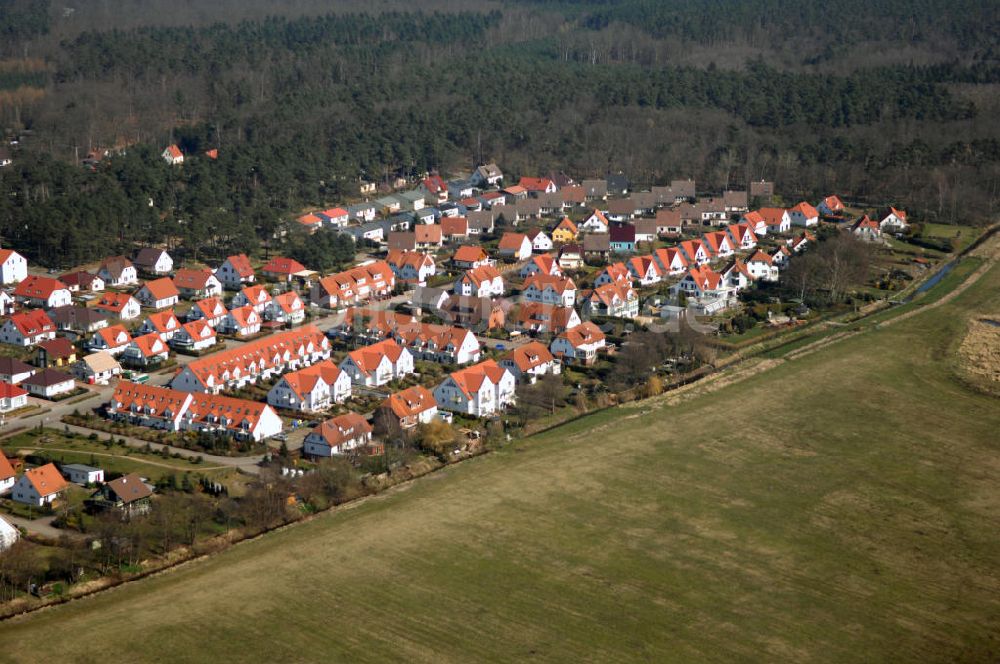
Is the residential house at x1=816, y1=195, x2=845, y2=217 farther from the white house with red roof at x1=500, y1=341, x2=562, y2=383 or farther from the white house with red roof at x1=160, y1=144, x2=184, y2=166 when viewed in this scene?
the white house with red roof at x1=160, y1=144, x2=184, y2=166

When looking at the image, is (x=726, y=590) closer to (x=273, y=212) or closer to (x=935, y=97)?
(x=273, y=212)

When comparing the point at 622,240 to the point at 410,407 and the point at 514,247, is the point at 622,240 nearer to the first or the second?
the point at 514,247

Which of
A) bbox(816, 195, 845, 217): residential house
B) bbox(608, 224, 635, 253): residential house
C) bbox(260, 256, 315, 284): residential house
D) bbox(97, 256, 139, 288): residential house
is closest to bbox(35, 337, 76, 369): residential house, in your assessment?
bbox(97, 256, 139, 288): residential house

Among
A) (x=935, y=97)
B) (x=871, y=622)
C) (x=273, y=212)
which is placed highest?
(x=935, y=97)

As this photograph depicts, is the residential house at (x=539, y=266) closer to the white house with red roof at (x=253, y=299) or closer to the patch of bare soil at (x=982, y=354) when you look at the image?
the white house with red roof at (x=253, y=299)

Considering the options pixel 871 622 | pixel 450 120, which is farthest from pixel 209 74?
pixel 871 622

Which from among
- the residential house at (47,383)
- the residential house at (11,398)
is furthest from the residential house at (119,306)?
the residential house at (11,398)
